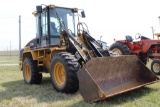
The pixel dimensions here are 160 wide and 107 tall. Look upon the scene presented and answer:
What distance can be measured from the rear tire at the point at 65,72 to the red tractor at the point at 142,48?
A: 489cm

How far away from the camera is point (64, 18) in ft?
24.5

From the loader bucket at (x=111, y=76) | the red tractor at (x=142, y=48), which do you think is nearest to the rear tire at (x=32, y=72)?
the loader bucket at (x=111, y=76)

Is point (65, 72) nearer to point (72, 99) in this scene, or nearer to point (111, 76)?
point (72, 99)

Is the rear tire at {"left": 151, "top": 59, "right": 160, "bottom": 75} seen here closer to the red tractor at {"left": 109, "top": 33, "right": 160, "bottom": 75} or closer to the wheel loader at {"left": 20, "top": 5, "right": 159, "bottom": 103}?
the red tractor at {"left": 109, "top": 33, "right": 160, "bottom": 75}

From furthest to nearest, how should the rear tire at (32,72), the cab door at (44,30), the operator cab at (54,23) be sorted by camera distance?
the rear tire at (32,72) → the cab door at (44,30) → the operator cab at (54,23)

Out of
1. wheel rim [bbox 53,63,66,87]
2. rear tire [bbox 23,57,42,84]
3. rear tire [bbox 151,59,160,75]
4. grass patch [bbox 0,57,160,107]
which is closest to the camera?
grass patch [bbox 0,57,160,107]

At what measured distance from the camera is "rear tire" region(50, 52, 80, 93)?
5.51 metres

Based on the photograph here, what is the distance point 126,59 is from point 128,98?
126 cm

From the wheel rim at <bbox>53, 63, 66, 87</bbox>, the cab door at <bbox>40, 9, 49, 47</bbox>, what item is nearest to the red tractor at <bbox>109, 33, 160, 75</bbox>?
→ the cab door at <bbox>40, 9, 49, 47</bbox>

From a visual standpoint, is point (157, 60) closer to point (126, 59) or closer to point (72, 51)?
→ point (126, 59)

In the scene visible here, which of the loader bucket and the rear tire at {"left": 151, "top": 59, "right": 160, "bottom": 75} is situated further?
the rear tire at {"left": 151, "top": 59, "right": 160, "bottom": 75}

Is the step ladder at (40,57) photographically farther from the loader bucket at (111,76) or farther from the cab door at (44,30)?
the loader bucket at (111,76)

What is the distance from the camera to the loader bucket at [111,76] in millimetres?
4809

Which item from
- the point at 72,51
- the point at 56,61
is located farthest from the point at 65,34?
the point at 56,61
